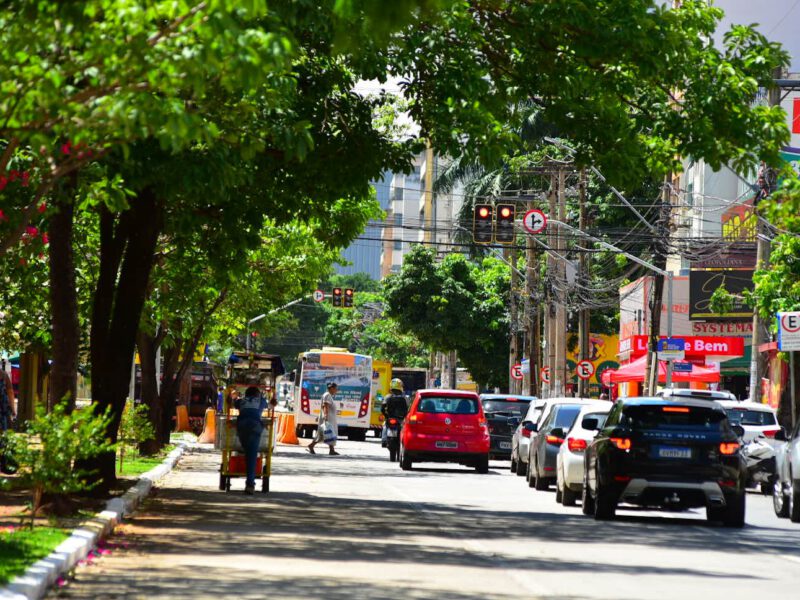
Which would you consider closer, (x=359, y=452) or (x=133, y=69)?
(x=133, y=69)

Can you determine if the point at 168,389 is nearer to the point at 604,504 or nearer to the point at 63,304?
the point at 63,304

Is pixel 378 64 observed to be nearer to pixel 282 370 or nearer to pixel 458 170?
pixel 282 370

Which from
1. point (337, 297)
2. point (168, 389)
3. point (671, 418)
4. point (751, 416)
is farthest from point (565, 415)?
point (337, 297)

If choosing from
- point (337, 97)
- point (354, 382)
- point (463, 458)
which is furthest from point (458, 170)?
point (337, 97)

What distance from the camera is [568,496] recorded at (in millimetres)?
A: 23219

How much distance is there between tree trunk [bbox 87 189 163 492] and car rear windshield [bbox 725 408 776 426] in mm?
14248

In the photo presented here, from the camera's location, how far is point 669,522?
2059 cm

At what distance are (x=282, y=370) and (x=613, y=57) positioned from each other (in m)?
15.2

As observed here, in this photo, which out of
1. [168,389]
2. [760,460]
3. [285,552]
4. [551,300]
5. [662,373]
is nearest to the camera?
[285,552]

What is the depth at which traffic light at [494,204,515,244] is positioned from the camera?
123ft

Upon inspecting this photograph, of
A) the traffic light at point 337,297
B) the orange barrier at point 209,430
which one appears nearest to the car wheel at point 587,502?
the orange barrier at point 209,430

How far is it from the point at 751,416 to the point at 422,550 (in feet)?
55.3

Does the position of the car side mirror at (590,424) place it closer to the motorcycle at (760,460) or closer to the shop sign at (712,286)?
the motorcycle at (760,460)

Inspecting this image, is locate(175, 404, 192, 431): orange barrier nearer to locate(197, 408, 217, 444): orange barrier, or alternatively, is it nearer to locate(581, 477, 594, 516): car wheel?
locate(197, 408, 217, 444): orange barrier
